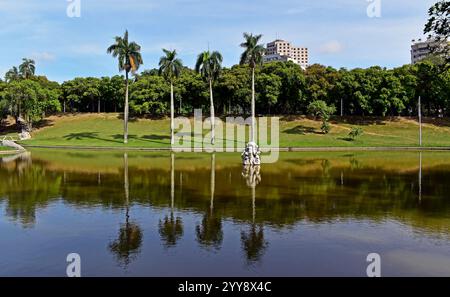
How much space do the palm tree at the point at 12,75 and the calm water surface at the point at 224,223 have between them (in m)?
78.4

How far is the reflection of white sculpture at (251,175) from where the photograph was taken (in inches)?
1170

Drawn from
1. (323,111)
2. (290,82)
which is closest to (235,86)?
(290,82)

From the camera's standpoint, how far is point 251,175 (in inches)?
1334

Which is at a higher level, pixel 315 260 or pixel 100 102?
pixel 100 102

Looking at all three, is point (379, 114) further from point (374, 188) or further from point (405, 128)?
point (374, 188)

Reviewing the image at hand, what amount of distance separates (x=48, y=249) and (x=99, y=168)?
24.8 m

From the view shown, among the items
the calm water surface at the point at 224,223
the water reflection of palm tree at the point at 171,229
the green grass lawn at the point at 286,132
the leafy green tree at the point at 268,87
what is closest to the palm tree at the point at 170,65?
the green grass lawn at the point at 286,132

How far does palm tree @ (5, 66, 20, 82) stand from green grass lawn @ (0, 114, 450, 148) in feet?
48.2

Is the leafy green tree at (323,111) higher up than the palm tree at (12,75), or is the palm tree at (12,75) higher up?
the palm tree at (12,75)

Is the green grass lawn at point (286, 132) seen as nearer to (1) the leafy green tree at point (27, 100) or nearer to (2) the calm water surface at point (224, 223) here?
(1) the leafy green tree at point (27, 100)

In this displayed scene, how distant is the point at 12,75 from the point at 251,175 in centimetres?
8770
